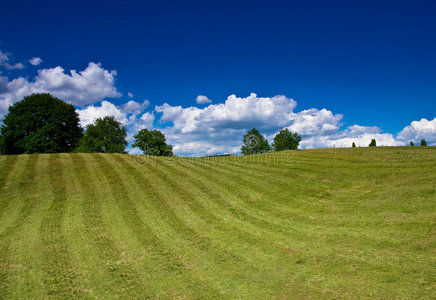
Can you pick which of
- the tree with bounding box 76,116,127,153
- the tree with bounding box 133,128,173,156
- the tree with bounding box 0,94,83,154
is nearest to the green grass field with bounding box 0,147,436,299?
the tree with bounding box 0,94,83,154

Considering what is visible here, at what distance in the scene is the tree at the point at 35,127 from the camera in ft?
160

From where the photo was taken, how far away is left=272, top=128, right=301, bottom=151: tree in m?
80.3

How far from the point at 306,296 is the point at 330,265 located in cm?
217

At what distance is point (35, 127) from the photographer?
165 ft

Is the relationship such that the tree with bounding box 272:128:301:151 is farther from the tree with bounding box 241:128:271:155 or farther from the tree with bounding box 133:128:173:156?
the tree with bounding box 133:128:173:156

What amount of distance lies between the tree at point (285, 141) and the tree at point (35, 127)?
61.5 meters

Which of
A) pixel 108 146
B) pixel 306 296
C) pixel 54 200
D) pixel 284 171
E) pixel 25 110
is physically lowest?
pixel 306 296

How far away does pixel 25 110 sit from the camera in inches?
1977

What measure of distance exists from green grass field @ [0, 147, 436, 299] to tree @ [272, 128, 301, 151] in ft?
Result: 190

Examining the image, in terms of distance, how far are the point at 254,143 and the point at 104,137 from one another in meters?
46.1

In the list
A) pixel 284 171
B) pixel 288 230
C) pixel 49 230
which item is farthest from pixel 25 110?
pixel 288 230

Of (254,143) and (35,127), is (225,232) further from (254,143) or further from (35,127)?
(254,143)

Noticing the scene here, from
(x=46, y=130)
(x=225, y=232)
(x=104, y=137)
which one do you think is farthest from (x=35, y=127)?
(x=225, y=232)

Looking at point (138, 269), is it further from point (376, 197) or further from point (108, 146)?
point (108, 146)
